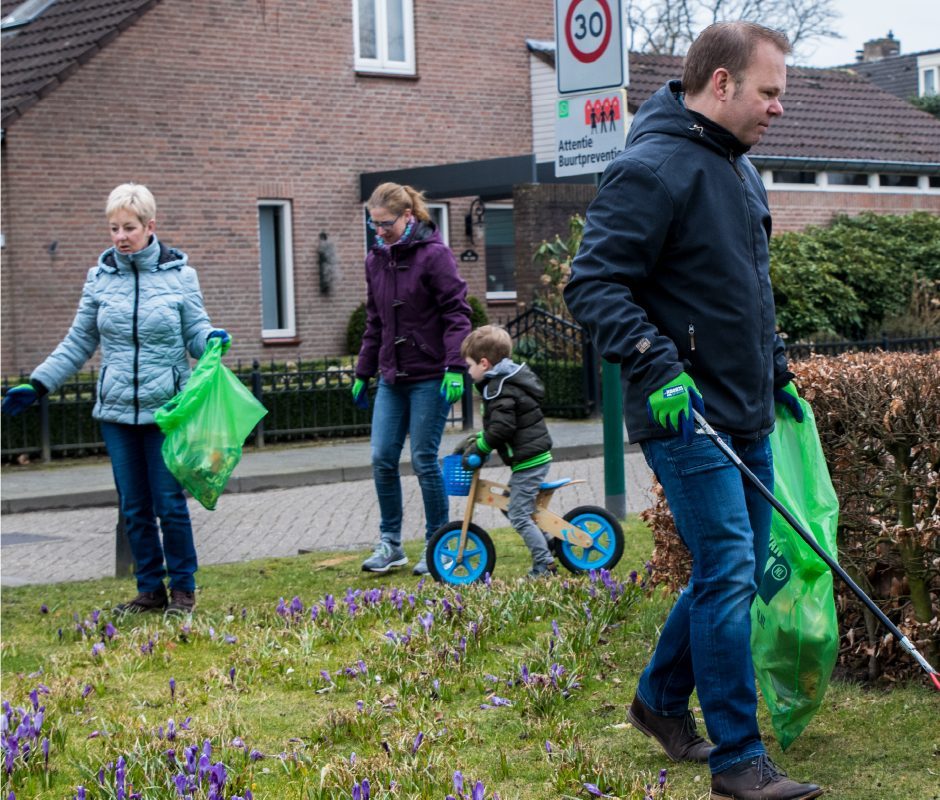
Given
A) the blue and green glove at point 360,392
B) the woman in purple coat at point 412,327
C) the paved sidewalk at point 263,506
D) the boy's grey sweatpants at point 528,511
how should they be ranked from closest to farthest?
the boy's grey sweatpants at point 528,511, the woman in purple coat at point 412,327, the blue and green glove at point 360,392, the paved sidewalk at point 263,506

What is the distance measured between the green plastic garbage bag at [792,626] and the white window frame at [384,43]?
1958 cm

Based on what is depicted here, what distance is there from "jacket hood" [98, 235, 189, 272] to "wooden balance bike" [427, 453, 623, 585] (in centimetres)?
180

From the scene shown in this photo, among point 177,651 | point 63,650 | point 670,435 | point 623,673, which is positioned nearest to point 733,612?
point 670,435

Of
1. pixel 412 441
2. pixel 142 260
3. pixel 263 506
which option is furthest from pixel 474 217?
pixel 142 260

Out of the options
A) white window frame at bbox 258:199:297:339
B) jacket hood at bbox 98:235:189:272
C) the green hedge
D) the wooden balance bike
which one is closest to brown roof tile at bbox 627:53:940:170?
the green hedge

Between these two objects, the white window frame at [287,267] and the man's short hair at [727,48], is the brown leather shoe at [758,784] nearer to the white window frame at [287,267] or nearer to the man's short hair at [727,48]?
the man's short hair at [727,48]

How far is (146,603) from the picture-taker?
22.4 ft

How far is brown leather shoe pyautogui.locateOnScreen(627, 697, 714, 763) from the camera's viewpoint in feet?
13.7

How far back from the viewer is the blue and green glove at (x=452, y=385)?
7.22 metres

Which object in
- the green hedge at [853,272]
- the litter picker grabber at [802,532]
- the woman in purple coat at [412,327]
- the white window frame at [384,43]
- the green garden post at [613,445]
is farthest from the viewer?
the white window frame at [384,43]

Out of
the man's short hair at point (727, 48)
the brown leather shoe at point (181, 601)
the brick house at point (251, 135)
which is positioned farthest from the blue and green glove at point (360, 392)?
the brick house at point (251, 135)

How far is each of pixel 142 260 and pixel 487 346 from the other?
168 centimetres

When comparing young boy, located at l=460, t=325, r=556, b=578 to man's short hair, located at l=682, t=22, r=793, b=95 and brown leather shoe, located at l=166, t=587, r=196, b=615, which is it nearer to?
brown leather shoe, located at l=166, t=587, r=196, b=615

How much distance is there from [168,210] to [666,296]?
18.0 meters
